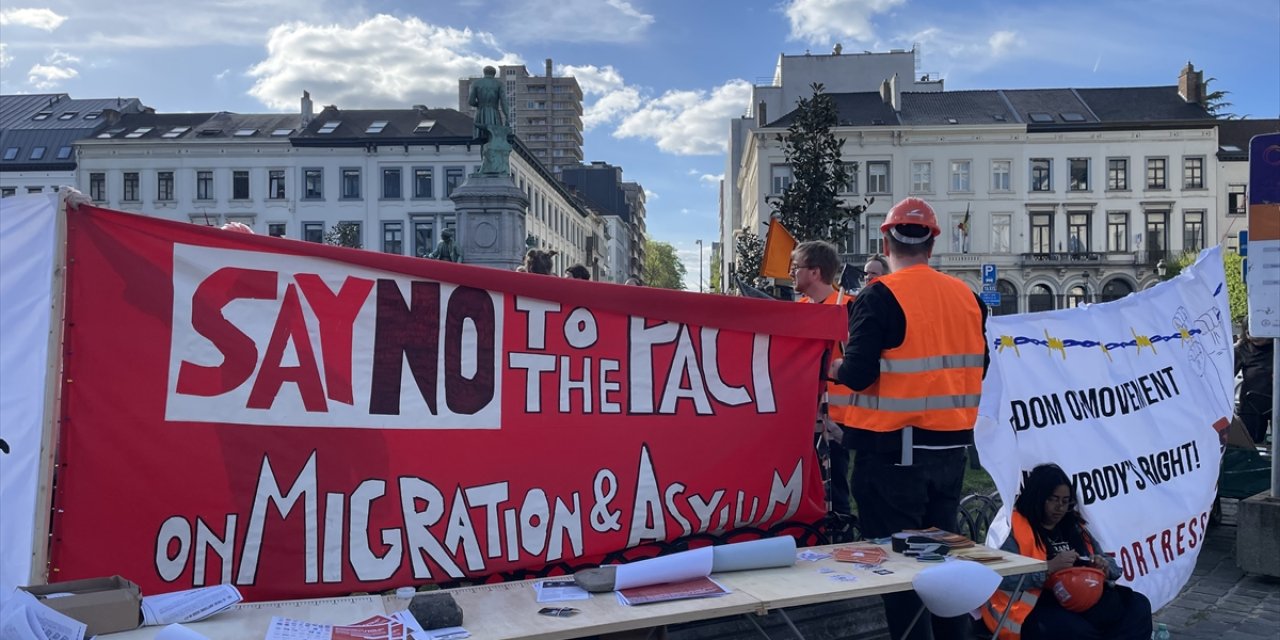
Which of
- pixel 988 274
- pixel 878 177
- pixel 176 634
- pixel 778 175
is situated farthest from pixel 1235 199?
pixel 176 634

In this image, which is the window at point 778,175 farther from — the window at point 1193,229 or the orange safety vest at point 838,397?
the orange safety vest at point 838,397

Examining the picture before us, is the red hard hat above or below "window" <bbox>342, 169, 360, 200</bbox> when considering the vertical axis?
below

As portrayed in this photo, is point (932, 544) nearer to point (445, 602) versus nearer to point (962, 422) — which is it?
Result: point (962, 422)

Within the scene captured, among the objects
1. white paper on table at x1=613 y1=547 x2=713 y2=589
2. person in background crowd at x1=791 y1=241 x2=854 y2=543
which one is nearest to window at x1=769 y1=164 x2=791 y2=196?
person in background crowd at x1=791 y1=241 x2=854 y2=543

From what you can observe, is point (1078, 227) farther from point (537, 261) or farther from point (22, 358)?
point (22, 358)

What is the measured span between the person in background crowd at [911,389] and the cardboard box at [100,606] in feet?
8.76

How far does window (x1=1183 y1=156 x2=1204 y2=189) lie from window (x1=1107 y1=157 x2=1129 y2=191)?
124 inches

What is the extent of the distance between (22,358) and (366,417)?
116 centimetres

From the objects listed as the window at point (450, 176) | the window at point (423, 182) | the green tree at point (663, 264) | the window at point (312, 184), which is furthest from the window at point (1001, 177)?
the green tree at point (663, 264)

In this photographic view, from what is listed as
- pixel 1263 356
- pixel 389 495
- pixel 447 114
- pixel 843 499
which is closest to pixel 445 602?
pixel 389 495

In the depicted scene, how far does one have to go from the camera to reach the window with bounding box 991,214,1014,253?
55.1 m

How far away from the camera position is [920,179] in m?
55.1

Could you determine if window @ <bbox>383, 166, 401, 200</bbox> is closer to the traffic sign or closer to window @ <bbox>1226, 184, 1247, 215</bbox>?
the traffic sign

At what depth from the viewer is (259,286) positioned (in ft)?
11.8
